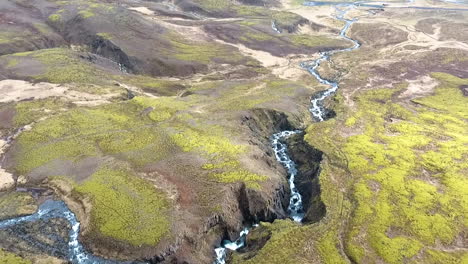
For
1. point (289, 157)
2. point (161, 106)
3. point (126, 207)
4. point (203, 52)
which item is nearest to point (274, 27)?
point (203, 52)

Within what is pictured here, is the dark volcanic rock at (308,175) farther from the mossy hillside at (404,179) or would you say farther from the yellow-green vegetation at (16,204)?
the yellow-green vegetation at (16,204)

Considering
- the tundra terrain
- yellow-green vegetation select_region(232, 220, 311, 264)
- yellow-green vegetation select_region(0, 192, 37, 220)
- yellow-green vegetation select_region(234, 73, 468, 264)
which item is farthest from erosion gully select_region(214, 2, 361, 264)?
yellow-green vegetation select_region(0, 192, 37, 220)

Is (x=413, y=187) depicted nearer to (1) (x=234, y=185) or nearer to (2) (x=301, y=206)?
(2) (x=301, y=206)

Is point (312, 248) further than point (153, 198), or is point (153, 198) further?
point (153, 198)

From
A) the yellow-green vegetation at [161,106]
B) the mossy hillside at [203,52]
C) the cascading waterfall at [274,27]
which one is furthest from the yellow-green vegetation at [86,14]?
the cascading waterfall at [274,27]

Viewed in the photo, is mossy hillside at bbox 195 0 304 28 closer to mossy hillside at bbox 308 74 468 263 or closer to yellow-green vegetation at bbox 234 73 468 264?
mossy hillside at bbox 308 74 468 263

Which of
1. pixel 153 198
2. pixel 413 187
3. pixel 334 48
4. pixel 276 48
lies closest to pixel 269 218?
pixel 153 198

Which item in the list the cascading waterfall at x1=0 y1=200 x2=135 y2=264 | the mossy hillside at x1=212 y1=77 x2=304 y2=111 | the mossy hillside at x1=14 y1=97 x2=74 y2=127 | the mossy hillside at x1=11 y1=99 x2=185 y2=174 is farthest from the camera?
the mossy hillside at x1=212 y1=77 x2=304 y2=111
